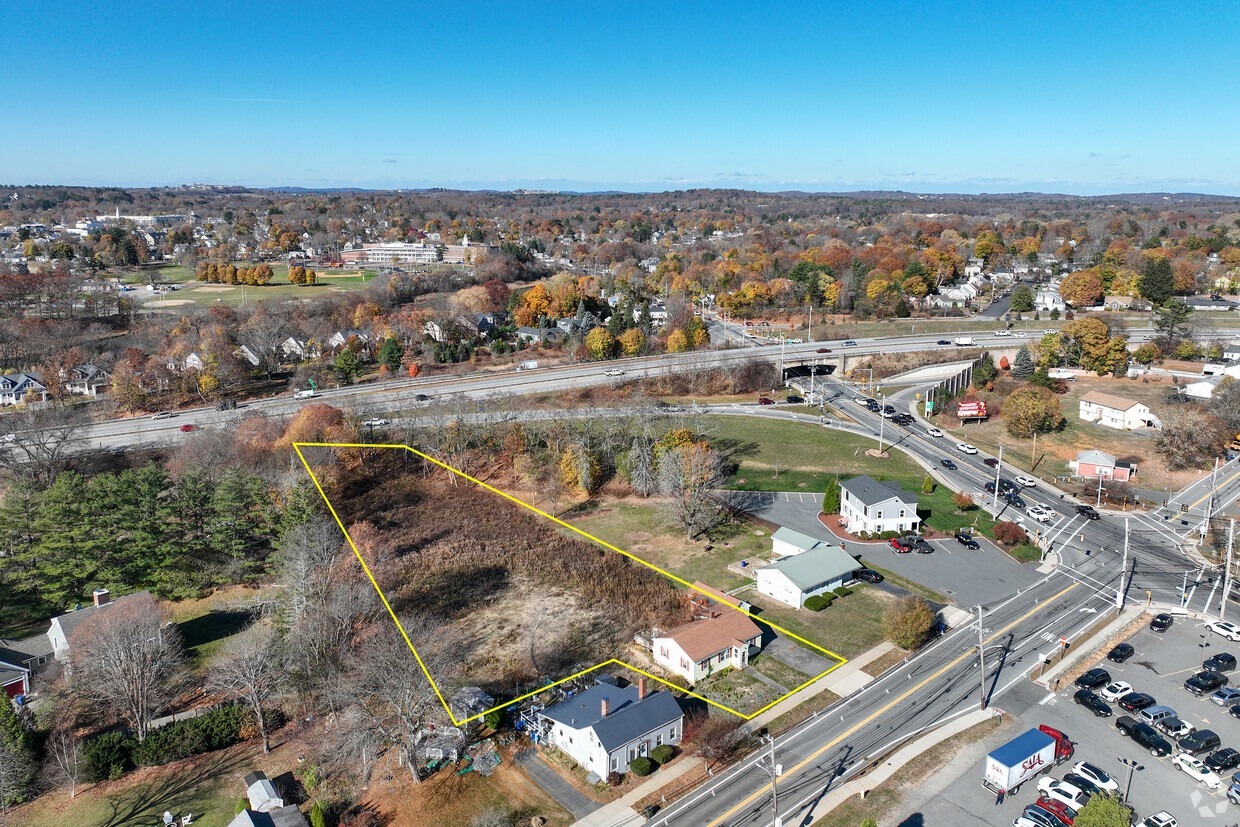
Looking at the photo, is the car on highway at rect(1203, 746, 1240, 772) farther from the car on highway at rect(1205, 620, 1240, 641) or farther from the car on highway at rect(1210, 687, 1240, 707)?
the car on highway at rect(1205, 620, 1240, 641)

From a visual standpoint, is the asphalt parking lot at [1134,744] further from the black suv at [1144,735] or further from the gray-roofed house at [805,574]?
the gray-roofed house at [805,574]

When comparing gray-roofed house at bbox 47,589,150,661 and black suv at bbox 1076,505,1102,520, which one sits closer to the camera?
gray-roofed house at bbox 47,589,150,661

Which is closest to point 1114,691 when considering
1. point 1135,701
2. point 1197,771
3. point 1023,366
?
point 1135,701

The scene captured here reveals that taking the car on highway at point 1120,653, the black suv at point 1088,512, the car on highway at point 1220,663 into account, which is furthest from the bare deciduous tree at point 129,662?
the black suv at point 1088,512

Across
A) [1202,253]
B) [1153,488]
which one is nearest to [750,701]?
[1153,488]

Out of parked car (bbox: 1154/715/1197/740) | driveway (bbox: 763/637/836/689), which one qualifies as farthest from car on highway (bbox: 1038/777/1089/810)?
driveway (bbox: 763/637/836/689)

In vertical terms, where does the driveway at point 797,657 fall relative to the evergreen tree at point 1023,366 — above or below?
below
